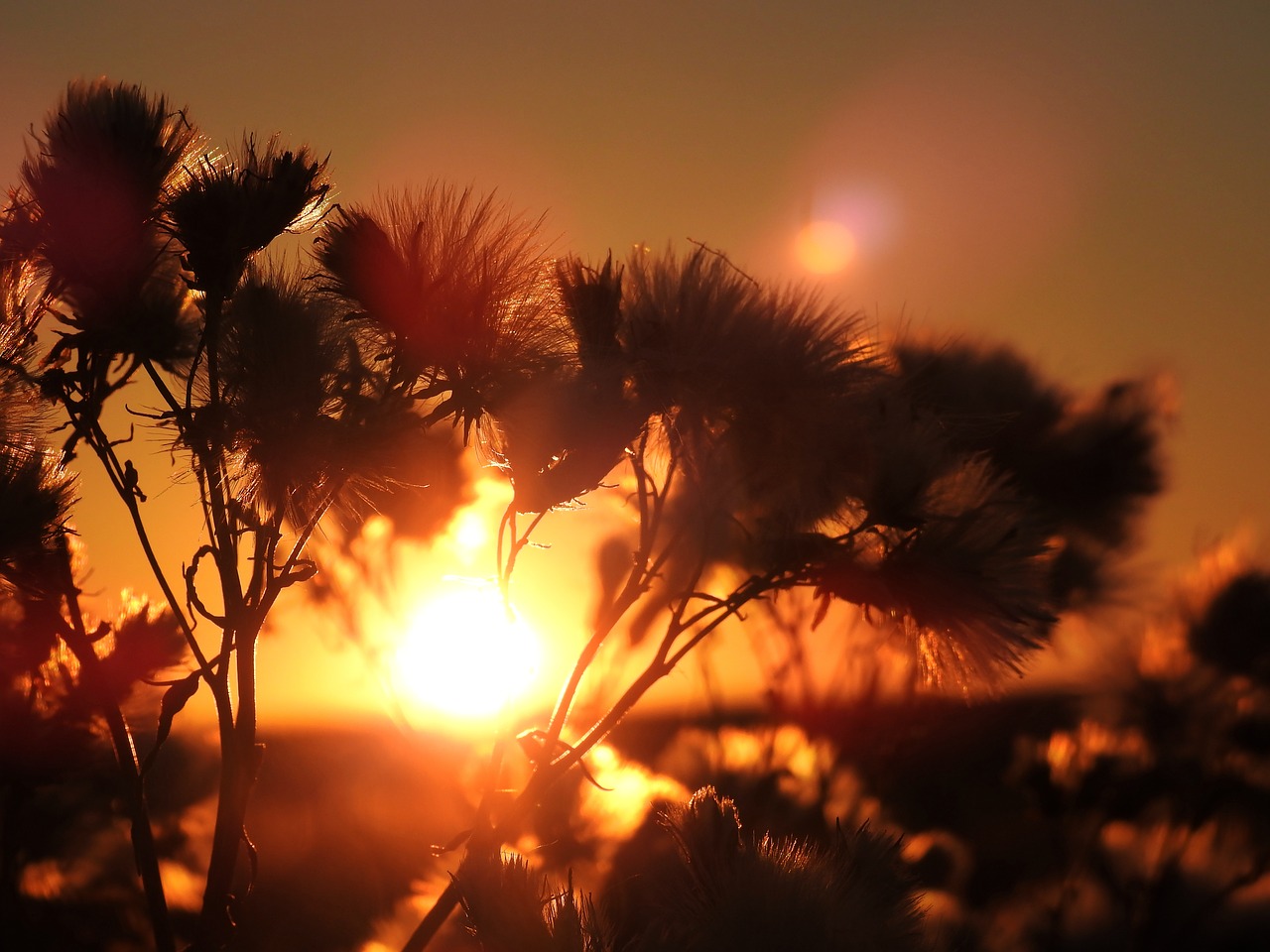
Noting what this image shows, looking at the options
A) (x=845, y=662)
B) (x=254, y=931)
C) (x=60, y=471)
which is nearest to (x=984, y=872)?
(x=845, y=662)

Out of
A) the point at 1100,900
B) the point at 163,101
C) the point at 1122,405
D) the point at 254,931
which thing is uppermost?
the point at 1122,405

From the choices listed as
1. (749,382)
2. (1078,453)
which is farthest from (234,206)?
(1078,453)

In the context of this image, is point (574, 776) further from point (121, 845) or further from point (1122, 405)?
point (1122, 405)

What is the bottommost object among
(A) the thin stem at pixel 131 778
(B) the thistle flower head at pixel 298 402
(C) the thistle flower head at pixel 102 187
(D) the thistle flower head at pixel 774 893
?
(D) the thistle flower head at pixel 774 893

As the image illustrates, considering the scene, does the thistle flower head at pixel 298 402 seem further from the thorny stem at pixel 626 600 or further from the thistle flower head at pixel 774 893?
the thistle flower head at pixel 774 893

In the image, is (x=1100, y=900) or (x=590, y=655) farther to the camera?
(x=1100, y=900)

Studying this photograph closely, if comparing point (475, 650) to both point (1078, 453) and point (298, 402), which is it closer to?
point (298, 402)

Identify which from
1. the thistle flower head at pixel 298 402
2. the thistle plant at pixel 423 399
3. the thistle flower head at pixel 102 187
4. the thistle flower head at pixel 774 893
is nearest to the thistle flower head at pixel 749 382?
the thistle plant at pixel 423 399
